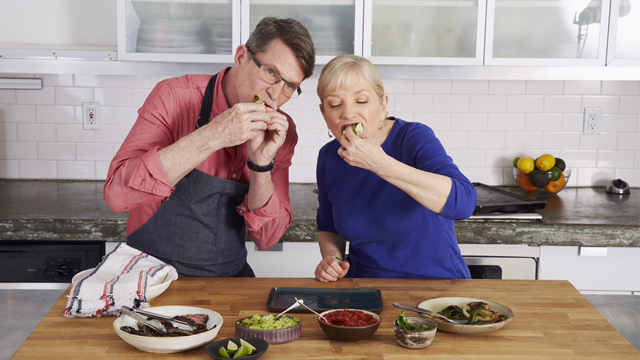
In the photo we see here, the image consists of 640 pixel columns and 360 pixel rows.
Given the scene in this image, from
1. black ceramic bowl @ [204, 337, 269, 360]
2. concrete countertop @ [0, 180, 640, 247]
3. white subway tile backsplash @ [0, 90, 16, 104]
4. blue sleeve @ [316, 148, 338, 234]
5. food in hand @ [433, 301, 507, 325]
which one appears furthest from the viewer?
white subway tile backsplash @ [0, 90, 16, 104]

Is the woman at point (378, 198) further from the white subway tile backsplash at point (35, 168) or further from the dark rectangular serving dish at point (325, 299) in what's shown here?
the white subway tile backsplash at point (35, 168)

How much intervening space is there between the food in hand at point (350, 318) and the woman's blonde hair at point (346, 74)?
0.72 m

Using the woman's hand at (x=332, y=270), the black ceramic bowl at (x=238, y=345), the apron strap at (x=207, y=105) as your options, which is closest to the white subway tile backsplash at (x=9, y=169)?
the apron strap at (x=207, y=105)

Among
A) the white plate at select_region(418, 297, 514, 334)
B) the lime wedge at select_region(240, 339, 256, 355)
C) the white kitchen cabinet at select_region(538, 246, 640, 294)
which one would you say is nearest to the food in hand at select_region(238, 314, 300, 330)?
the lime wedge at select_region(240, 339, 256, 355)

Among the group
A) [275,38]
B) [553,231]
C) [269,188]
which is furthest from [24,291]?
[553,231]

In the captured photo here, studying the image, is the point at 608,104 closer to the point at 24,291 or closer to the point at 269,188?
the point at 269,188

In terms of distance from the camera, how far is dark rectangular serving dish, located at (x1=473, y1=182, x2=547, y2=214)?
2660 mm

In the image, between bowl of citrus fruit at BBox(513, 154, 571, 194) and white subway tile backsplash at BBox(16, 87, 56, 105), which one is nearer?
bowl of citrus fruit at BBox(513, 154, 571, 194)

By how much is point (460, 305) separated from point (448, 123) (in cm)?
198

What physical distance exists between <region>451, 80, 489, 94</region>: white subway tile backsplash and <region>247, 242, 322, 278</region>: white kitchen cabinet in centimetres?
131

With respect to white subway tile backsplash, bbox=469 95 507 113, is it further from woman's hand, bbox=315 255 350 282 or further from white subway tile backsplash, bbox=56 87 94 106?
white subway tile backsplash, bbox=56 87 94 106

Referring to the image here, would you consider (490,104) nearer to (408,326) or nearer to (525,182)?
(525,182)

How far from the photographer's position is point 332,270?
5.87 feet

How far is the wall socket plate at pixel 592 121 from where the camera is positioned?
3344mm
